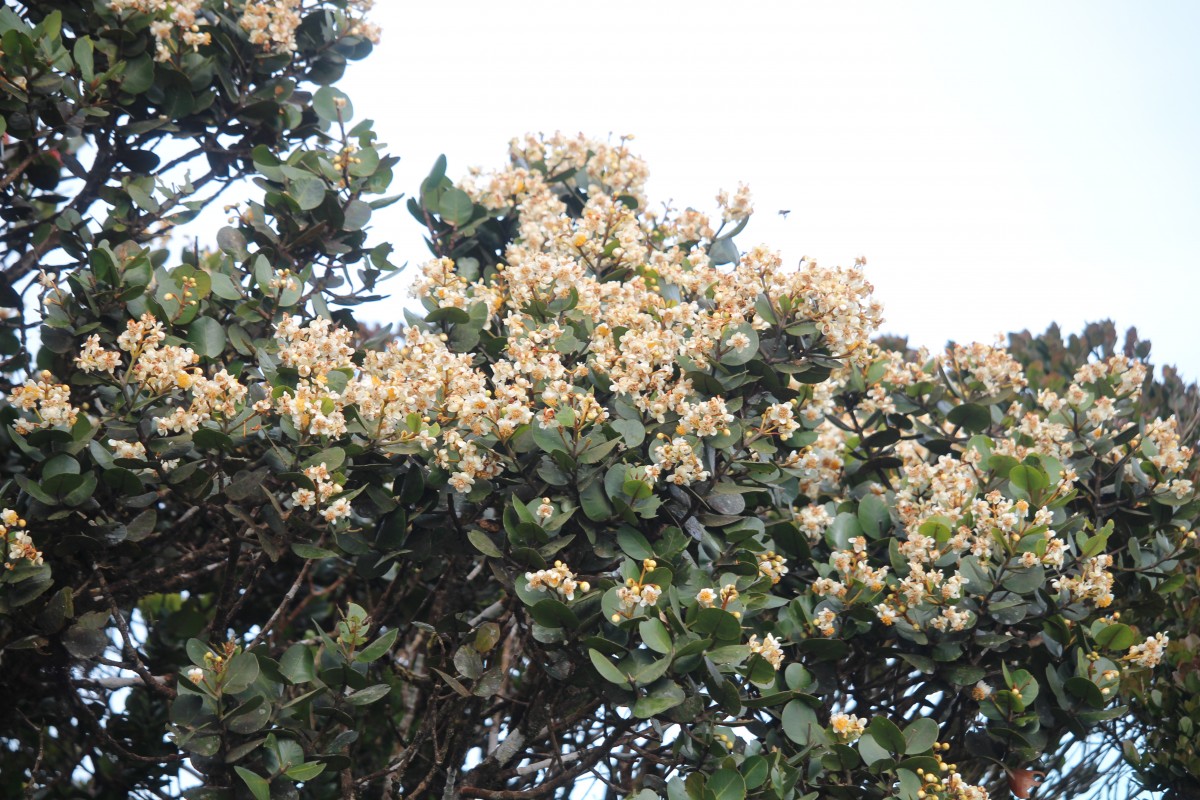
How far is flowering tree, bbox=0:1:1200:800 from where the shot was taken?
113 inches

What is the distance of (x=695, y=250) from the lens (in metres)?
3.57

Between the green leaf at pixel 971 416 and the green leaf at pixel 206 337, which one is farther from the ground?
the green leaf at pixel 206 337

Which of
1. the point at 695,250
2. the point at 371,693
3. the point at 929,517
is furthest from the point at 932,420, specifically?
the point at 371,693

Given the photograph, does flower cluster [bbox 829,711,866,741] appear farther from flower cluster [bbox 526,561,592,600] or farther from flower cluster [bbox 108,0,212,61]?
flower cluster [bbox 108,0,212,61]

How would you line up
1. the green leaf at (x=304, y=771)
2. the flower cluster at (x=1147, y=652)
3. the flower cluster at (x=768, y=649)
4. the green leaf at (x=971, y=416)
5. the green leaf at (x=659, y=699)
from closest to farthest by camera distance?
1. the green leaf at (x=659, y=699)
2. the green leaf at (x=304, y=771)
3. the flower cluster at (x=768, y=649)
4. the flower cluster at (x=1147, y=652)
5. the green leaf at (x=971, y=416)

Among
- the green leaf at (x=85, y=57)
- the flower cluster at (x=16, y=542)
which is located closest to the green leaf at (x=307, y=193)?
the green leaf at (x=85, y=57)

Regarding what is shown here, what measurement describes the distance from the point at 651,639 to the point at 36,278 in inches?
97.1

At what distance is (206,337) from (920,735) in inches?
94.9

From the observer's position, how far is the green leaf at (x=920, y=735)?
2957 mm

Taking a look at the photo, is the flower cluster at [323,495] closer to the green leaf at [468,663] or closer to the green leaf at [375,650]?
the green leaf at [375,650]

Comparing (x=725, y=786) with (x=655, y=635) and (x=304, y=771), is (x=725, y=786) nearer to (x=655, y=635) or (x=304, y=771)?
(x=655, y=635)

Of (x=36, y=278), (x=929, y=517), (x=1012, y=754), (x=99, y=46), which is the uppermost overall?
(x=99, y=46)

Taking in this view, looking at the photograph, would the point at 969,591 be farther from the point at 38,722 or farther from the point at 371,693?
the point at 38,722

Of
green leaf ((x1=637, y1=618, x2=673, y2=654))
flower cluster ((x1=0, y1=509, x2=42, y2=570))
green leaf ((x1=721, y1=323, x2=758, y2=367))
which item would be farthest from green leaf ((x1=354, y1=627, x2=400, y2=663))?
green leaf ((x1=721, y1=323, x2=758, y2=367))
